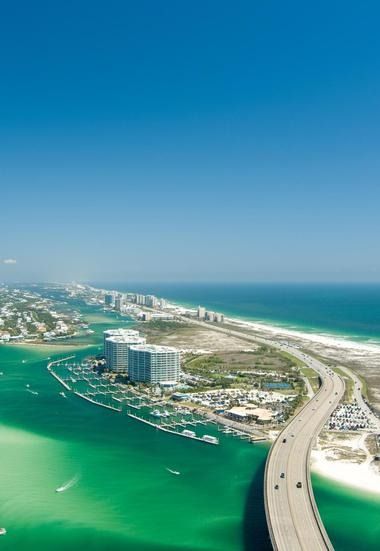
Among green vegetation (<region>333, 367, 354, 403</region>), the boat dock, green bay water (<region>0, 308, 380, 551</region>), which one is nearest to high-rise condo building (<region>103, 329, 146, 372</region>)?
the boat dock

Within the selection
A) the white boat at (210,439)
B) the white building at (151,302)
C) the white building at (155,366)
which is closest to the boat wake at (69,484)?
the white boat at (210,439)

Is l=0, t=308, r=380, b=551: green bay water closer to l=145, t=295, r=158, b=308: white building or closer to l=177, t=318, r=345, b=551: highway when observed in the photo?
l=177, t=318, r=345, b=551: highway

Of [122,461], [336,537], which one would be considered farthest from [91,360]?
[336,537]

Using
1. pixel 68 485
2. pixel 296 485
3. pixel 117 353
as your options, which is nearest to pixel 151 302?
pixel 117 353

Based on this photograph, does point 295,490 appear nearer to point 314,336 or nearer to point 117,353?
point 117,353

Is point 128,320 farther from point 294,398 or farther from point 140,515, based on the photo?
point 140,515
